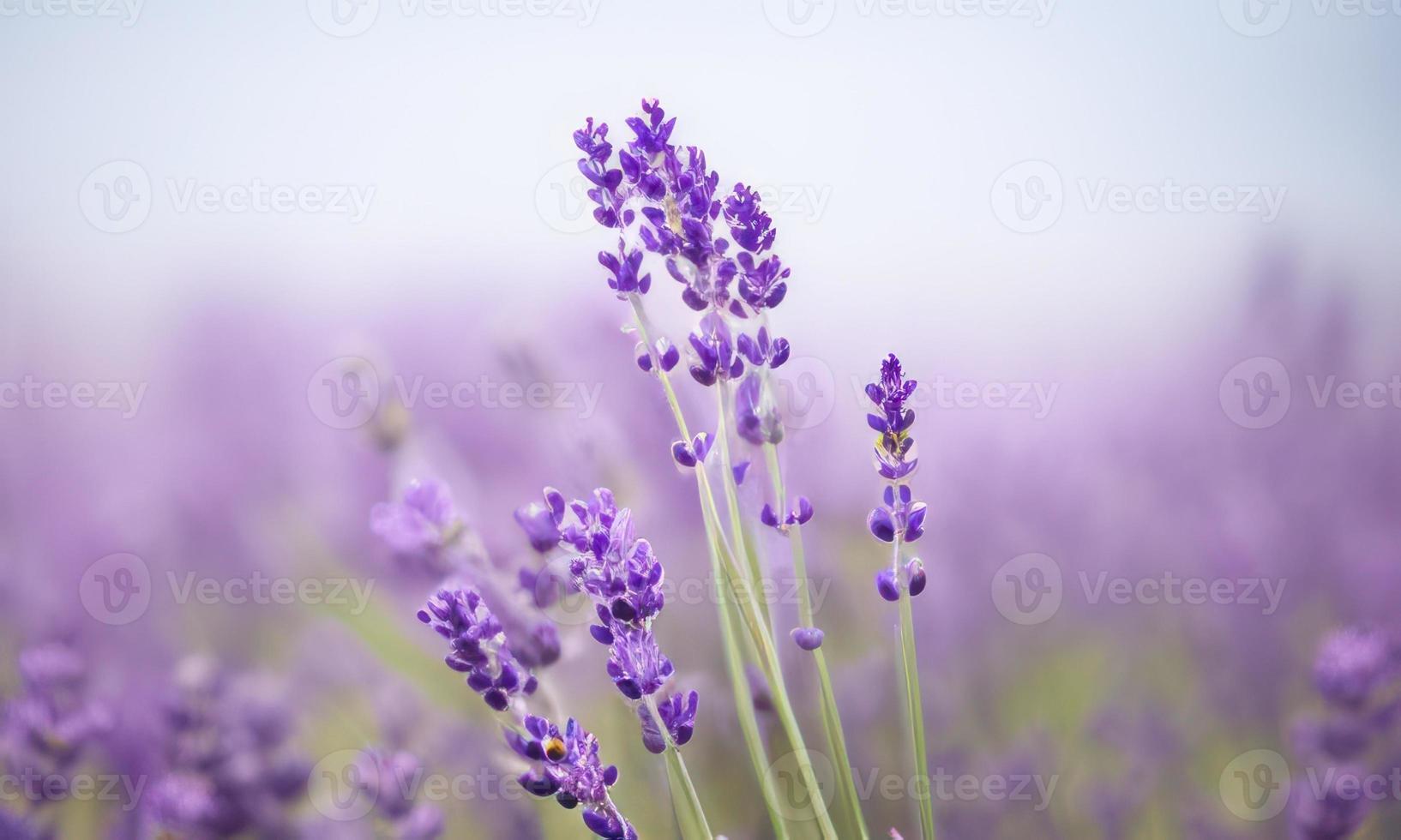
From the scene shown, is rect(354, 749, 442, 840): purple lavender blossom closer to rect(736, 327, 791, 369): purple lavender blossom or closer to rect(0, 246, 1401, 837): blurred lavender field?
rect(0, 246, 1401, 837): blurred lavender field

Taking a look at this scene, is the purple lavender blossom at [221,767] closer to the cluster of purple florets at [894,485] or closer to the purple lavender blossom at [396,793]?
the purple lavender blossom at [396,793]

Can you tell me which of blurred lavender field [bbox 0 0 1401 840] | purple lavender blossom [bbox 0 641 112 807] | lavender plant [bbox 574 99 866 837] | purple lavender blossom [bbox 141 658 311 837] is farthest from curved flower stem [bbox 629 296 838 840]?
purple lavender blossom [bbox 0 641 112 807]

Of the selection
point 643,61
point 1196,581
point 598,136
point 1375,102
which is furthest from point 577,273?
point 1375,102

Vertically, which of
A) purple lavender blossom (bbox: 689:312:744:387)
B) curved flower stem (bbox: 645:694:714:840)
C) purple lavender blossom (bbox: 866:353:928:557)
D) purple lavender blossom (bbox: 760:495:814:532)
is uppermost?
purple lavender blossom (bbox: 689:312:744:387)

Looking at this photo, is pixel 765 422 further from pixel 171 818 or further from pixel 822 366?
pixel 171 818

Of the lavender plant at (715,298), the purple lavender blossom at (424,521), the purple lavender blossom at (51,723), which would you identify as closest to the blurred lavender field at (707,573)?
the purple lavender blossom at (51,723)
